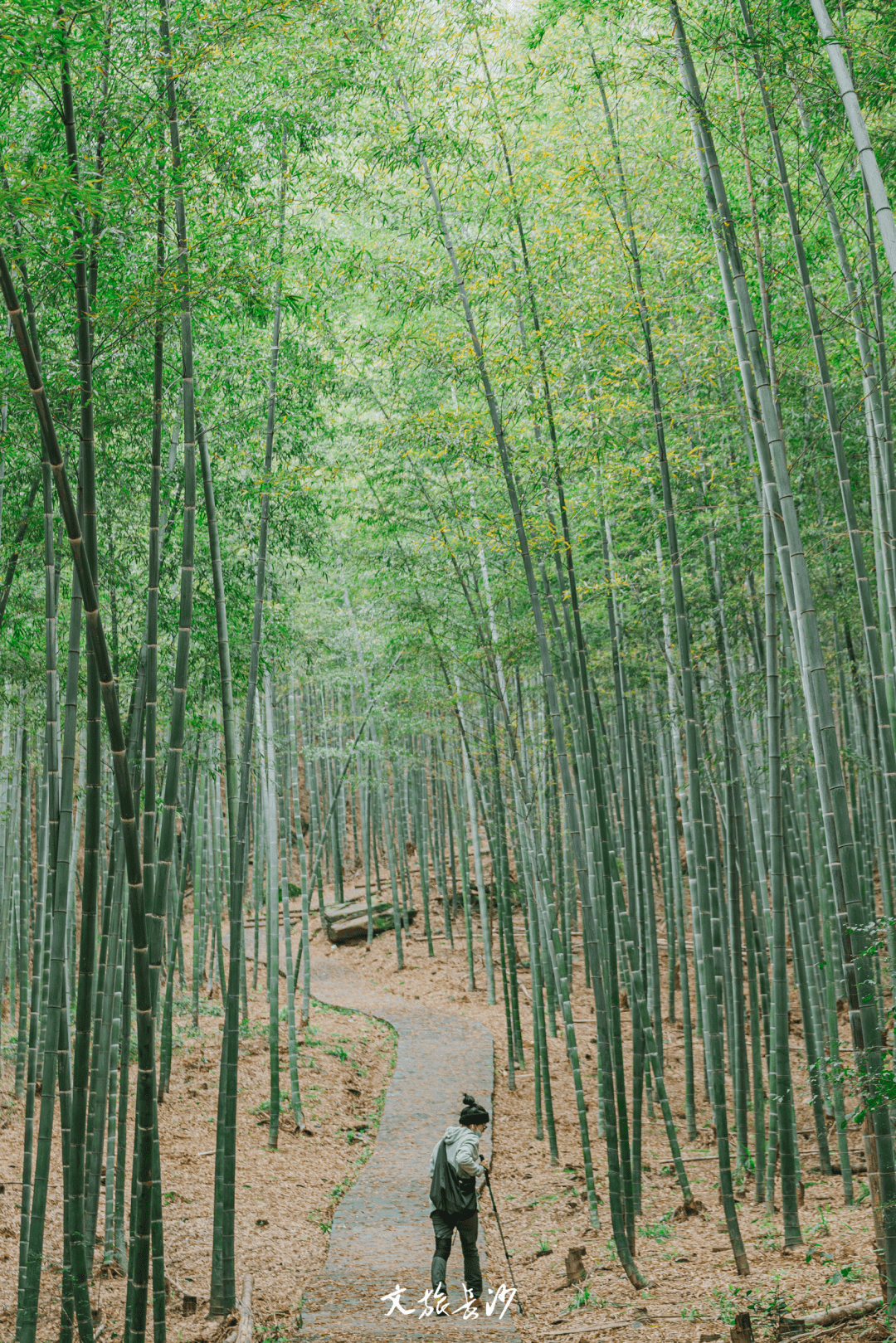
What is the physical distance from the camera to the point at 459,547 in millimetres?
7141

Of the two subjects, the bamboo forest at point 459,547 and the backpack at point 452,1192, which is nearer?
the bamboo forest at point 459,547

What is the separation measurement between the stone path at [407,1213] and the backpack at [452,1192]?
39 centimetres

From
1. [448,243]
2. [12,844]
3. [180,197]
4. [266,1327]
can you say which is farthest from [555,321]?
[12,844]

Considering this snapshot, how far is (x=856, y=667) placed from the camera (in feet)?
27.6

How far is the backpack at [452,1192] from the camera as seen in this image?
4.29m

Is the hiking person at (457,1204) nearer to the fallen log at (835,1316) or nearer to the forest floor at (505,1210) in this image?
the forest floor at (505,1210)

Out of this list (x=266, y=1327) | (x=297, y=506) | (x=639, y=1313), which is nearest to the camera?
(x=639, y=1313)

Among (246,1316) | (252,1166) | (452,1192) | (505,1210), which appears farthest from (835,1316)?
(252,1166)

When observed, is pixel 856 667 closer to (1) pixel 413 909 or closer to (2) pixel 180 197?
(2) pixel 180 197

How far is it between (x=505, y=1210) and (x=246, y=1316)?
103 inches

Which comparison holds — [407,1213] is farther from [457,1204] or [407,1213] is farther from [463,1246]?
[457,1204]

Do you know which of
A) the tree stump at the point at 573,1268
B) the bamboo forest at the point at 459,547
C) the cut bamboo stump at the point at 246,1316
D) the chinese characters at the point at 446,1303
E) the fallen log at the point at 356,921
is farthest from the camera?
the fallen log at the point at 356,921

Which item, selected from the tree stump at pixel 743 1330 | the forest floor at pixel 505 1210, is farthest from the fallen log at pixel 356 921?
the tree stump at pixel 743 1330

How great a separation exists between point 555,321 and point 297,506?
2072mm
